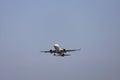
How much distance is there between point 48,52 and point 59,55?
4.99m

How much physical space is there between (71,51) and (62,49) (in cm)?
330

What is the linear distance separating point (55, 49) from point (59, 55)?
2.27 metres

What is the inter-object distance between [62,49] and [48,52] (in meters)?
5.77

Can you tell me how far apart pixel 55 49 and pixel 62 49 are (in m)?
2.18

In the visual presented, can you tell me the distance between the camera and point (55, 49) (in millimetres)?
161250

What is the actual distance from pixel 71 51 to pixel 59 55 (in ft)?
13.7

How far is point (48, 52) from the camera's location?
542ft

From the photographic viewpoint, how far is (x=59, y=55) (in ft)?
531

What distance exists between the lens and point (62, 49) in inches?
6363

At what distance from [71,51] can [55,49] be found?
5370mm
